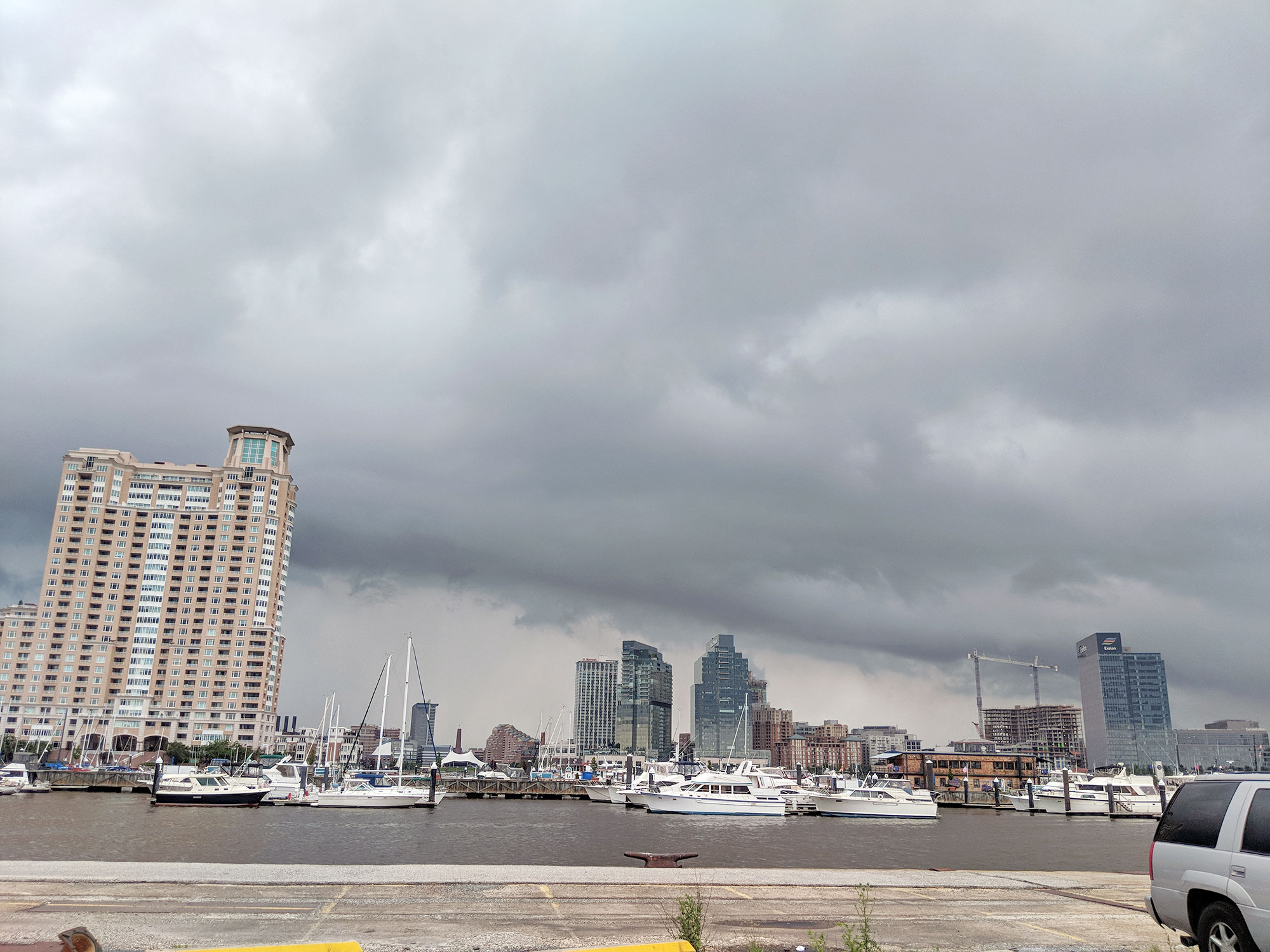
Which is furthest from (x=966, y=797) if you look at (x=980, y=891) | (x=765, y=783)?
(x=980, y=891)

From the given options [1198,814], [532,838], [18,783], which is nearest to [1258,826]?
[1198,814]

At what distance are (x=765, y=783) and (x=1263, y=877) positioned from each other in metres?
102

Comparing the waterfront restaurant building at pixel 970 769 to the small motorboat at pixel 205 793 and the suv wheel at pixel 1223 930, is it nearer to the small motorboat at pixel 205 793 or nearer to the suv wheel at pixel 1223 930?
the small motorboat at pixel 205 793

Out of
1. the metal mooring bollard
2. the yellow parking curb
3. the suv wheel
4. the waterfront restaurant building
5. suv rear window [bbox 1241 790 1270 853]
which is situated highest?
suv rear window [bbox 1241 790 1270 853]

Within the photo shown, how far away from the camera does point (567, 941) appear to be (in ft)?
43.3

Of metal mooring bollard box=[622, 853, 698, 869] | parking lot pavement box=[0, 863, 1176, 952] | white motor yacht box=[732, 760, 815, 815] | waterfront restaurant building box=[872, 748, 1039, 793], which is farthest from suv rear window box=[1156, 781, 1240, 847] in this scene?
waterfront restaurant building box=[872, 748, 1039, 793]

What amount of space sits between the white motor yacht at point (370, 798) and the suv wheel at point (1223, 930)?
97.1 metres

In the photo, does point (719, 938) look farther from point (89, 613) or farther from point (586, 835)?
point (89, 613)

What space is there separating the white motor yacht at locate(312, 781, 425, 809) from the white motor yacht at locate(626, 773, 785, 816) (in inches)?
1044

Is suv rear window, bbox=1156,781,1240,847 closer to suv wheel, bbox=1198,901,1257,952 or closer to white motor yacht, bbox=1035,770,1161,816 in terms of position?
suv wheel, bbox=1198,901,1257,952

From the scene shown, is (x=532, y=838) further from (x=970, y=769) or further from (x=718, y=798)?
(x=970, y=769)

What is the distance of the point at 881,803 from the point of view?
330ft

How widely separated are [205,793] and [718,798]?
177ft

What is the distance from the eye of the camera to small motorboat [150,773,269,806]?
93.1 metres
